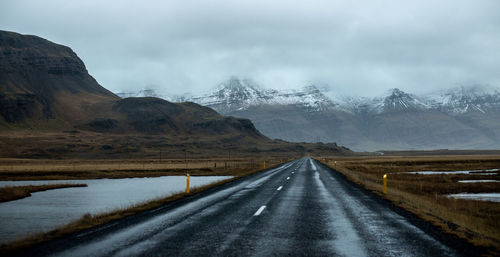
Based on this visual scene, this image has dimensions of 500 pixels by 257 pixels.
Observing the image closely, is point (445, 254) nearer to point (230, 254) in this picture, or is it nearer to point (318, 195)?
point (230, 254)

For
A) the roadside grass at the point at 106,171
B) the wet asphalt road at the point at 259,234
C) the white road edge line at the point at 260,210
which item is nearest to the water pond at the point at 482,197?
the wet asphalt road at the point at 259,234

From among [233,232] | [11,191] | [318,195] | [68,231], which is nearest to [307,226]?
Answer: [233,232]

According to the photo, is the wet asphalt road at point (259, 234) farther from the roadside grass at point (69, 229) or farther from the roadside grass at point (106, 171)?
the roadside grass at point (106, 171)

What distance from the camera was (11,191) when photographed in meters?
30.0

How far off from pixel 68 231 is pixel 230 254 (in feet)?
19.1

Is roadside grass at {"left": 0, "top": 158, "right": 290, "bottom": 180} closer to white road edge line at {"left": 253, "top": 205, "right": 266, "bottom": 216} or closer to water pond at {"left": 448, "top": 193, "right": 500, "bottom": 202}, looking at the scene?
water pond at {"left": 448, "top": 193, "right": 500, "bottom": 202}

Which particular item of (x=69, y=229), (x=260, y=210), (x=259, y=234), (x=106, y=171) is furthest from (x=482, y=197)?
(x=106, y=171)

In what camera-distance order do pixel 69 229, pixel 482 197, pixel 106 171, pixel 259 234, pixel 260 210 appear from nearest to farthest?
pixel 259 234 < pixel 69 229 < pixel 260 210 < pixel 482 197 < pixel 106 171

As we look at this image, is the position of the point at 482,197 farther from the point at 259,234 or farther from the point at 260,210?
the point at 259,234

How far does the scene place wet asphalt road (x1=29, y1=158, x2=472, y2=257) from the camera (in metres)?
9.17

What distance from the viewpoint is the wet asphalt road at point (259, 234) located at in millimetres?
9172

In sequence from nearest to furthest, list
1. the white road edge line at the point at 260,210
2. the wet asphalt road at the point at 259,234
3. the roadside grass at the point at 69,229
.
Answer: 1. the wet asphalt road at the point at 259,234
2. the roadside grass at the point at 69,229
3. the white road edge line at the point at 260,210

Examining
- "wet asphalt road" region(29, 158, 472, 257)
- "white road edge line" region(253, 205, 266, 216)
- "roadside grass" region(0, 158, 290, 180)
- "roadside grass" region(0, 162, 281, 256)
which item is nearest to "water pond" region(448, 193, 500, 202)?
"wet asphalt road" region(29, 158, 472, 257)

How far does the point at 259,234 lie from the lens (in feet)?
36.4
